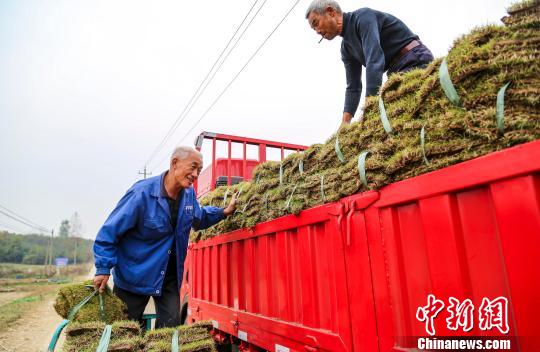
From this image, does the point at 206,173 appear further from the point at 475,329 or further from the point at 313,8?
the point at 475,329

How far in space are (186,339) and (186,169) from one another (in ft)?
5.34

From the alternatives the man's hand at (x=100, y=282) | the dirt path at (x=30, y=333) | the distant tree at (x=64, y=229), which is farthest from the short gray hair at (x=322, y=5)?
→ the distant tree at (x=64, y=229)

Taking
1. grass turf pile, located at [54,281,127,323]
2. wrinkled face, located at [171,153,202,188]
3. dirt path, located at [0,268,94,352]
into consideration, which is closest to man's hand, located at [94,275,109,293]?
grass turf pile, located at [54,281,127,323]

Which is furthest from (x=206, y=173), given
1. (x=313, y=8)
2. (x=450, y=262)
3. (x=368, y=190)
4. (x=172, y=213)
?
(x=450, y=262)

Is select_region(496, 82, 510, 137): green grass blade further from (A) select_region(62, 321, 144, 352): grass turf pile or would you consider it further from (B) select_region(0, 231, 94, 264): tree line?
(B) select_region(0, 231, 94, 264): tree line

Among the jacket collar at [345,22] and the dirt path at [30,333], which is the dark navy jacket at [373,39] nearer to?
the jacket collar at [345,22]

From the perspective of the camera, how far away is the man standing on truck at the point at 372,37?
2957mm

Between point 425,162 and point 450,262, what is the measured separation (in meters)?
0.49

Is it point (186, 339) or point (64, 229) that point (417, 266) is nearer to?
point (186, 339)

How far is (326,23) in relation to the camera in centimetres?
325

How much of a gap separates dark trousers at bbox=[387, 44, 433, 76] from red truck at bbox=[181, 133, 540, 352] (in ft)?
5.66

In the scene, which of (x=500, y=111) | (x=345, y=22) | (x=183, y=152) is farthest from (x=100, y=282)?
(x=345, y=22)

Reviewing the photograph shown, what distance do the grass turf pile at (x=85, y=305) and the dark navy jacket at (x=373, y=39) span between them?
290 cm

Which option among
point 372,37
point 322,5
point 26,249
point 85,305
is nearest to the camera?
point 85,305
